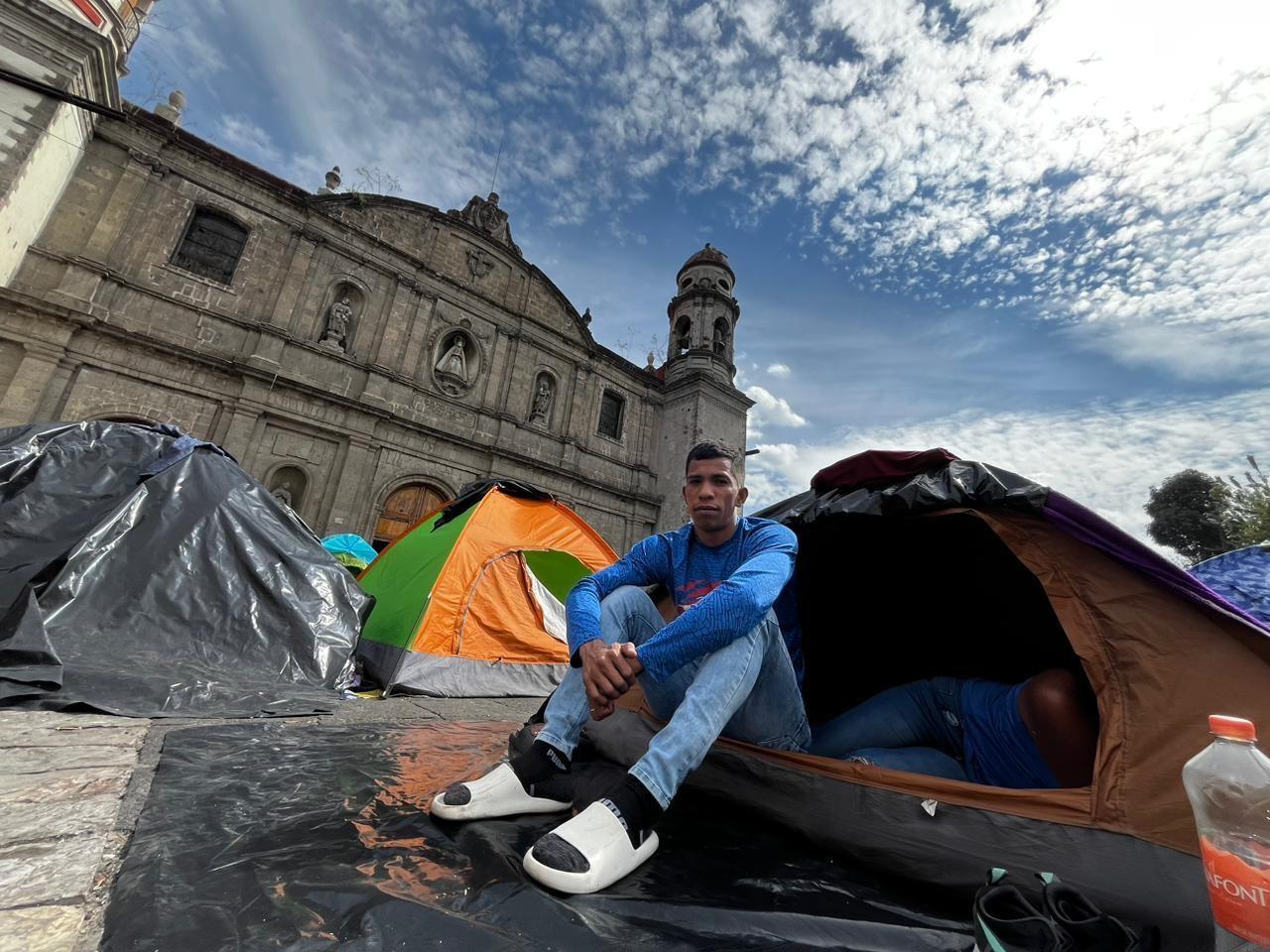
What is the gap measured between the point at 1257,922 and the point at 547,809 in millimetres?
1448

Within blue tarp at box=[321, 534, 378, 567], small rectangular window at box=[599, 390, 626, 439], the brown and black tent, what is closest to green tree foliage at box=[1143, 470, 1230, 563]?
small rectangular window at box=[599, 390, 626, 439]

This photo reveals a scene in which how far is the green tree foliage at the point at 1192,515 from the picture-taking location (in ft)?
63.5

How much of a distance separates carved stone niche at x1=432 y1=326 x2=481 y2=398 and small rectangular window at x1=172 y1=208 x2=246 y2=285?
12.8ft

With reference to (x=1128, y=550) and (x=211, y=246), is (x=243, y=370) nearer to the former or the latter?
(x=211, y=246)

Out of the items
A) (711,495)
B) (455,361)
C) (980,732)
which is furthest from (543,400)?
(980,732)

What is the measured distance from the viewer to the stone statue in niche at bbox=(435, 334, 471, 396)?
12.0m

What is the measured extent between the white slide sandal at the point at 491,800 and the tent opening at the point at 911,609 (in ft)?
4.47

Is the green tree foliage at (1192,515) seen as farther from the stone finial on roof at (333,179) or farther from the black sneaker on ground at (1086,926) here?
the stone finial on roof at (333,179)

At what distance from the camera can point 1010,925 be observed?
92cm

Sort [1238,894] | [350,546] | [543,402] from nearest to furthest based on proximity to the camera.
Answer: [1238,894] < [350,546] < [543,402]

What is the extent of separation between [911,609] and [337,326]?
11.7 metres

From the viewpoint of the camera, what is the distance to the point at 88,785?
4.61ft

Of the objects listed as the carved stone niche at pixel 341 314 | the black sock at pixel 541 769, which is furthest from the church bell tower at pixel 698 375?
the black sock at pixel 541 769

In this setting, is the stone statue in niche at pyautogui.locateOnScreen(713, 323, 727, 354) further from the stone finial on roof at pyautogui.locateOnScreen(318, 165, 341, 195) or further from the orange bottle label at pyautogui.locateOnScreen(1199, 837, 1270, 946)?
the orange bottle label at pyautogui.locateOnScreen(1199, 837, 1270, 946)
